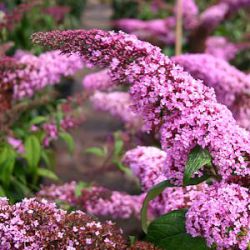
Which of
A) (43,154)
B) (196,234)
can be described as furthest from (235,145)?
(43,154)

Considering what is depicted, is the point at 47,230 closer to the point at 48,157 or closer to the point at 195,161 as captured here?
the point at 195,161

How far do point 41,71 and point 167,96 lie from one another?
5.21 feet

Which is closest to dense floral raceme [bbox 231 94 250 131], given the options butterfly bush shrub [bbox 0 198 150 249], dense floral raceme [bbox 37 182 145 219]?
dense floral raceme [bbox 37 182 145 219]

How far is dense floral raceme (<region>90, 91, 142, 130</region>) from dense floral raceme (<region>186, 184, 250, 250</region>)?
1904mm

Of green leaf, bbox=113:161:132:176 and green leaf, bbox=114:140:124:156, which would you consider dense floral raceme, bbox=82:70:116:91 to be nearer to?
green leaf, bbox=114:140:124:156

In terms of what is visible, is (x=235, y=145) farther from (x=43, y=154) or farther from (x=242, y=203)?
(x=43, y=154)

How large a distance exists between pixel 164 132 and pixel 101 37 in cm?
34

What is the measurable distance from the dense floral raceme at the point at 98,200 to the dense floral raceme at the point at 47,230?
0.92 meters

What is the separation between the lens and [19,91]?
3332 mm

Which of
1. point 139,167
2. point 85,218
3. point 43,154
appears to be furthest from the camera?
point 43,154

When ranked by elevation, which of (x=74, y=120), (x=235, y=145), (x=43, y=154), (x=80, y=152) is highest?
(x=235, y=145)

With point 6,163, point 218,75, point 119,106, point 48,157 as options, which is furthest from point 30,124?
point 218,75

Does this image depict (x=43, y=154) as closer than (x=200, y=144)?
No

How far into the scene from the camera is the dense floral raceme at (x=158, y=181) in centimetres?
231
